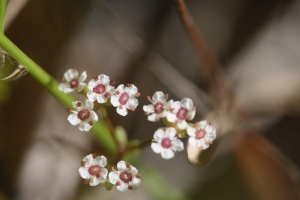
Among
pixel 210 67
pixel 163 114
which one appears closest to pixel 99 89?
pixel 163 114

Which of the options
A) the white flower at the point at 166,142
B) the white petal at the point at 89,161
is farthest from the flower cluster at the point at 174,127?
the white petal at the point at 89,161

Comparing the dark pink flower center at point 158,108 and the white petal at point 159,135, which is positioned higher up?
the dark pink flower center at point 158,108

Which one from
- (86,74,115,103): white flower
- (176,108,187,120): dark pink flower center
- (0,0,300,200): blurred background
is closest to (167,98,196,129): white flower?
(176,108,187,120): dark pink flower center

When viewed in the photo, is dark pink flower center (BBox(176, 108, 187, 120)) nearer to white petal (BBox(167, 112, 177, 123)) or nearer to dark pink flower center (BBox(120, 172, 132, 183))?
white petal (BBox(167, 112, 177, 123))

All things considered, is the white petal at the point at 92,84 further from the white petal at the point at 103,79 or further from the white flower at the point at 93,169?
the white flower at the point at 93,169

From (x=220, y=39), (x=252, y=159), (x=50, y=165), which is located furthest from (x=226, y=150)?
(x=50, y=165)

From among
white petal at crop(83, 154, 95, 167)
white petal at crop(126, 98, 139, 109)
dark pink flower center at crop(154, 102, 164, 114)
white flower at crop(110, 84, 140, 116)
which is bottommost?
white petal at crop(83, 154, 95, 167)

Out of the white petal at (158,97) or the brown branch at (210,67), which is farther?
the brown branch at (210,67)

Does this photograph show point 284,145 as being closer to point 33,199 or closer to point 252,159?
point 252,159

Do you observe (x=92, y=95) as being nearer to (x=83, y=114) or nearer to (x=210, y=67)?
(x=83, y=114)
